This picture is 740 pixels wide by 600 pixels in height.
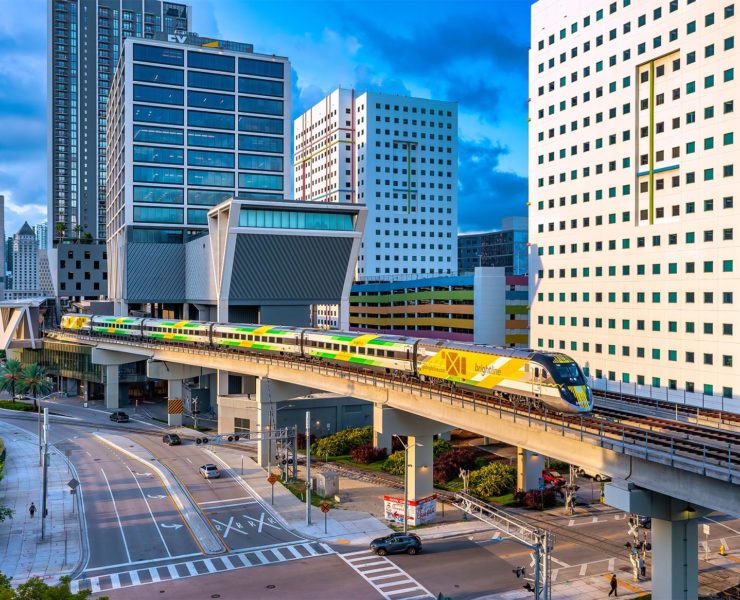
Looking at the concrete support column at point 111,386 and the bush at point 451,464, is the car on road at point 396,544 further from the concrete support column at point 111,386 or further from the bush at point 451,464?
the concrete support column at point 111,386

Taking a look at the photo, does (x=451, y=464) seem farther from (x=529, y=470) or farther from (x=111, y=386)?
(x=111, y=386)

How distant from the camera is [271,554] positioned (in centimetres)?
4334

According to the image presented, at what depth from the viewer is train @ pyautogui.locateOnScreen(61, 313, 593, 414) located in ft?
131

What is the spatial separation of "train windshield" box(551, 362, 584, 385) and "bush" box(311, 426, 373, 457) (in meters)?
37.5

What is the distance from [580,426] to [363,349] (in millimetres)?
27102

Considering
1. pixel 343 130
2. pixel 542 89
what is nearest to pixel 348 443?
pixel 542 89

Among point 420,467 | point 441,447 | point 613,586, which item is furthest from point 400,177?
point 613,586

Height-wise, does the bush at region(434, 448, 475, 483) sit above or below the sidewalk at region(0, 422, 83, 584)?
above

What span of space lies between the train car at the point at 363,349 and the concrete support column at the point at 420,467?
577cm

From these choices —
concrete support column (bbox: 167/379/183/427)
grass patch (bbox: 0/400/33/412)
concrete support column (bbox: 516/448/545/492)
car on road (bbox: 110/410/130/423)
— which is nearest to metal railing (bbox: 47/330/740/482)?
concrete support column (bbox: 516/448/545/492)

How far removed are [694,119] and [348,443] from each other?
49.5 metres

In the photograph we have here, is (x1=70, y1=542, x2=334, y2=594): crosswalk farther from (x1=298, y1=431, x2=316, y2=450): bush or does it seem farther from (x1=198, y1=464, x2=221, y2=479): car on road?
(x1=298, y1=431, x2=316, y2=450): bush

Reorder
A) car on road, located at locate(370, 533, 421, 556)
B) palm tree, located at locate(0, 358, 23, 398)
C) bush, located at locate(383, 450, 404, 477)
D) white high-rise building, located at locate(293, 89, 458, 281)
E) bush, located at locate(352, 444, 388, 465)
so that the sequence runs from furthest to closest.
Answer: white high-rise building, located at locate(293, 89, 458, 281), palm tree, located at locate(0, 358, 23, 398), bush, located at locate(352, 444, 388, 465), bush, located at locate(383, 450, 404, 477), car on road, located at locate(370, 533, 421, 556)

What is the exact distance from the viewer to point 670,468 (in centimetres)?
2997
